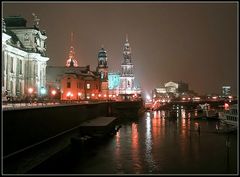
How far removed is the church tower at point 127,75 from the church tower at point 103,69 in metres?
41.0

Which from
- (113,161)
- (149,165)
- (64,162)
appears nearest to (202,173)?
(149,165)

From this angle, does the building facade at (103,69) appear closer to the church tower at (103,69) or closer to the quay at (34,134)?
the church tower at (103,69)

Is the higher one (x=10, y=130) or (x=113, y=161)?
(x=10, y=130)

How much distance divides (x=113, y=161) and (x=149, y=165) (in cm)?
395

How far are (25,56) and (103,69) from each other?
6842 cm

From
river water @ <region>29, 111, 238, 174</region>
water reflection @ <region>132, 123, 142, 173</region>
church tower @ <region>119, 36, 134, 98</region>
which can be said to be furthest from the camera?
church tower @ <region>119, 36, 134, 98</region>

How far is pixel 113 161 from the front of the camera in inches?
1460

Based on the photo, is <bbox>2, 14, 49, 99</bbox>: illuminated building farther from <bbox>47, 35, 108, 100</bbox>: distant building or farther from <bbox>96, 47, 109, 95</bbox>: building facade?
<bbox>96, 47, 109, 95</bbox>: building facade

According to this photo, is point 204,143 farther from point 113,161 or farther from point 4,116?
point 4,116

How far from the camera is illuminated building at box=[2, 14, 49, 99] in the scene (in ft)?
247

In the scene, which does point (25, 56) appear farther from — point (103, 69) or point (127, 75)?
point (127, 75)

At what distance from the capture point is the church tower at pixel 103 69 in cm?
14738

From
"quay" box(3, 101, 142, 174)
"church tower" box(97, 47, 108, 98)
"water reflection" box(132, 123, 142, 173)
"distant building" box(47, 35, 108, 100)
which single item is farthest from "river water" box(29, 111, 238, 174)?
"church tower" box(97, 47, 108, 98)

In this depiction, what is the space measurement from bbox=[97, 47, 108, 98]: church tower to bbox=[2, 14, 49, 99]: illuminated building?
57689 mm
